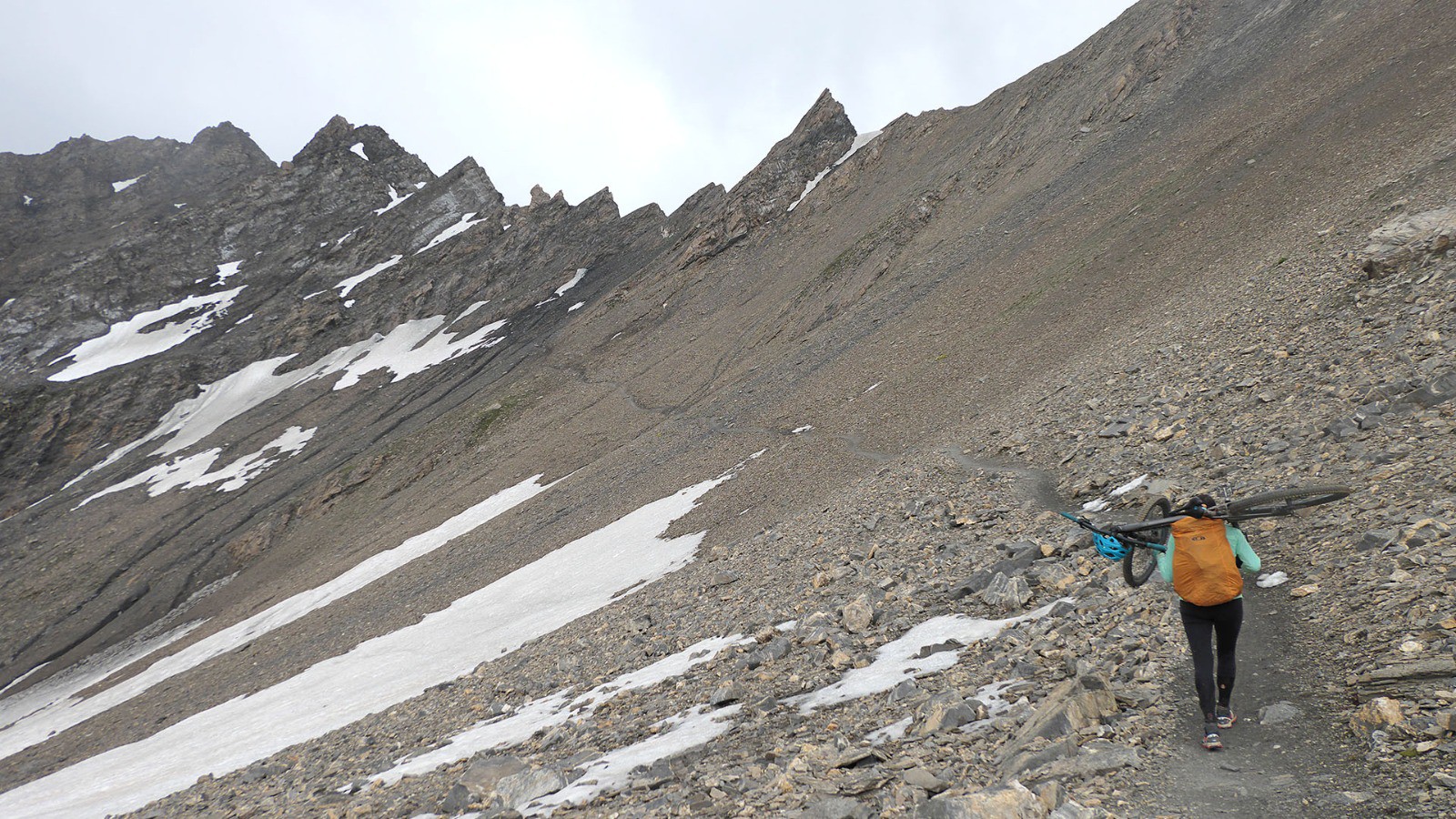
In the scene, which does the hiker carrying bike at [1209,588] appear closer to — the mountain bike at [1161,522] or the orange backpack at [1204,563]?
the orange backpack at [1204,563]

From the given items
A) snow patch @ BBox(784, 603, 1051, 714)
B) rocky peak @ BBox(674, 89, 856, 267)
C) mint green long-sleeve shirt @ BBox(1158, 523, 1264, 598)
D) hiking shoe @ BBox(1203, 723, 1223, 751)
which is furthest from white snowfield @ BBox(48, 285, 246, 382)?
hiking shoe @ BBox(1203, 723, 1223, 751)

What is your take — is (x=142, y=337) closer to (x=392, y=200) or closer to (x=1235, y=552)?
(x=392, y=200)

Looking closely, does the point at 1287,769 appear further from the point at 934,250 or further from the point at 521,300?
the point at 521,300

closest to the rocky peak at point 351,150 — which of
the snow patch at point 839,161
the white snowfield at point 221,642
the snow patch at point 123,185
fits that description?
the snow patch at point 123,185

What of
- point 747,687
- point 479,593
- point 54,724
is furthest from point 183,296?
point 747,687

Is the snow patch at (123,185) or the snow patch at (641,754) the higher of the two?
the snow patch at (123,185)

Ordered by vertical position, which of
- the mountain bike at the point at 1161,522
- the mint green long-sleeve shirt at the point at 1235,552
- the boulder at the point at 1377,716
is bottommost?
the boulder at the point at 1377,716

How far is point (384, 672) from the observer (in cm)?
2250

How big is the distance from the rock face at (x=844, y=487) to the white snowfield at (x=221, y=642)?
17.0 inches

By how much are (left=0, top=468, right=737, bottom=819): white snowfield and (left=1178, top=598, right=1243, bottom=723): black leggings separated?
51.1 ft

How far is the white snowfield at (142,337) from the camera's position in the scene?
8769 centimetres

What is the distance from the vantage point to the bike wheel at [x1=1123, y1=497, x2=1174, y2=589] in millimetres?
8148

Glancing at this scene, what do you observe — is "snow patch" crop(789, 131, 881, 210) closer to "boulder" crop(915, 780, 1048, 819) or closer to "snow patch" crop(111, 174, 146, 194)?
"boulder" crop(915, 780, 1048, 819)

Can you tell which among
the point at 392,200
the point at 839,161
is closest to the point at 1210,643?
the point at 839,161
